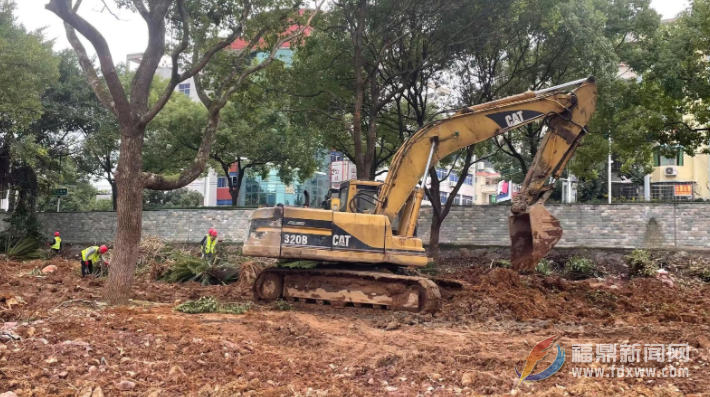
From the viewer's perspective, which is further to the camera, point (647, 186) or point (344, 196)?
point (647, 186)

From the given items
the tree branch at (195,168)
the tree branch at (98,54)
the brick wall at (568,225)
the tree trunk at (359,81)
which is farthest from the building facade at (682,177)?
the tree branch at (98,54)

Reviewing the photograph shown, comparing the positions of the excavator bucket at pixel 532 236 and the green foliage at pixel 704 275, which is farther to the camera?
the green foliage at pixel 704 275

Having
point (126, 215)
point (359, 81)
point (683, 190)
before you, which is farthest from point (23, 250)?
point (683, 190)

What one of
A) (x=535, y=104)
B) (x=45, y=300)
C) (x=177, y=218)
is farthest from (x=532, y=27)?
(x=177, y=218)

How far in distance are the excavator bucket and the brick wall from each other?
8.19m

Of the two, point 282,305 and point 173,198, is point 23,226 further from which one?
point 282,305

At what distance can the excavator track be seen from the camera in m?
10.7

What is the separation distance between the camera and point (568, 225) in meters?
18.8

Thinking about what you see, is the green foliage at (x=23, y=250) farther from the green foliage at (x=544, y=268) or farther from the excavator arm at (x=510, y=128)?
the green foliage at (x=544, y=268)

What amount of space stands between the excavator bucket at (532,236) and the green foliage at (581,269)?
6223 millimetres

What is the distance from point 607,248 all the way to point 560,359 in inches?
508

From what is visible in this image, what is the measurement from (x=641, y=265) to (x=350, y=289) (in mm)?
9699

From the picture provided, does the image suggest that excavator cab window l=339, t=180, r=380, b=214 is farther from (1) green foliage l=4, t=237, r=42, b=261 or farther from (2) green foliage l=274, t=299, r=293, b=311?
(1) green foliage l=4, t=237, r=42, b=261

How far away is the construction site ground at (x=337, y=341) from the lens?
557 cm
